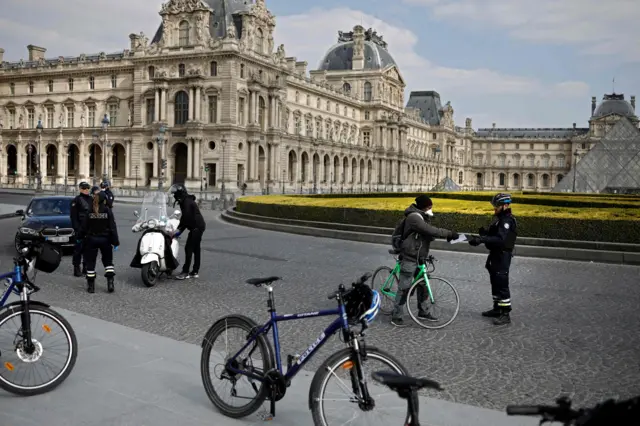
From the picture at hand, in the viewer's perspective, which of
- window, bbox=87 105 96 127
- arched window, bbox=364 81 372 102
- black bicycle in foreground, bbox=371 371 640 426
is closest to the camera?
black bicycle in foreground, bbox=371 371 640 426

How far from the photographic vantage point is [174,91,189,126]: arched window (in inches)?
2475

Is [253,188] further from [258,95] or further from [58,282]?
[58,282]

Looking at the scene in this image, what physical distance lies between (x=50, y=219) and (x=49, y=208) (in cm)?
85

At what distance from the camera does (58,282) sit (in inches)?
485

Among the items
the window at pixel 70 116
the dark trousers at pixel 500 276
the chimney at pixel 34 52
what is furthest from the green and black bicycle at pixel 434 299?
the chimney at pixel 34 52

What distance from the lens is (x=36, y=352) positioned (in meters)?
5.91

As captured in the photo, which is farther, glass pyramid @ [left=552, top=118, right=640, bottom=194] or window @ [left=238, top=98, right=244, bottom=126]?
glass pyramid @ [left=552, top=118, right=640, bottom=194]

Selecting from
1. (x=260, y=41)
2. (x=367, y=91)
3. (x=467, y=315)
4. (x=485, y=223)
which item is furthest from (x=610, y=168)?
(x=467, y=315)

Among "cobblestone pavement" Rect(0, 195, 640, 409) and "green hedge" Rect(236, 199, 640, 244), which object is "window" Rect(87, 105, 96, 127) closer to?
"green hedge" Rect(236, 199, 640, 244)

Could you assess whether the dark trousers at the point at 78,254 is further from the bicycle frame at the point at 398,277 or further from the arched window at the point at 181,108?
the arched window at the point at 181,108

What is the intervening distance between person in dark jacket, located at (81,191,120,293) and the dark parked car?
13.9ft

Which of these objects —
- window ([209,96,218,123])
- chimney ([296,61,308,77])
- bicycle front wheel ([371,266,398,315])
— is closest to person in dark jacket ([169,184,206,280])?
bicycle front wheel ([371,266,398,315])

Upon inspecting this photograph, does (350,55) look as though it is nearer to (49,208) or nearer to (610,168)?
(610,168)

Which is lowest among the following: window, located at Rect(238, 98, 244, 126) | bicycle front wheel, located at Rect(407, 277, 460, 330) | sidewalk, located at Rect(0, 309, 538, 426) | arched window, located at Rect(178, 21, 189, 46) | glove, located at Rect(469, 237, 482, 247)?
sidewalk, located at Rect(0, 309, 538, 426)
